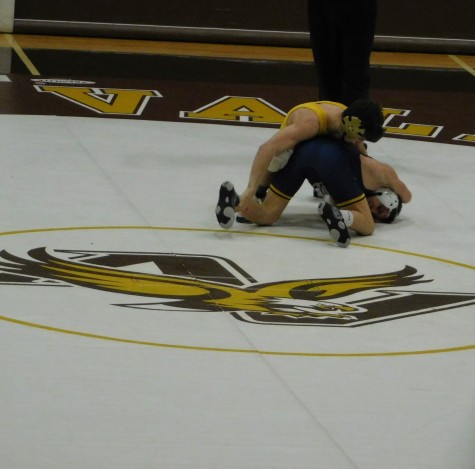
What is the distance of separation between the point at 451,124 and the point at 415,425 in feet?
19.7

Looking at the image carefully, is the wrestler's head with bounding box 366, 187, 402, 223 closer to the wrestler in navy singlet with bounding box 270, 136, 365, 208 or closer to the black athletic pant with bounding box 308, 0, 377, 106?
the wrestler in navy singlet with bounding box 270, 136, 365, 208

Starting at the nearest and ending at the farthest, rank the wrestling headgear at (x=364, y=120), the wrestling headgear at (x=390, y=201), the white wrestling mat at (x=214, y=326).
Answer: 1. the white wrestling mat at (x=214, y=326)
2. the wrestling headgear at (x=364, y=120)
3. the wrestling headgear at (x=390, y=201)

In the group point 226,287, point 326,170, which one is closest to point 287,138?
point 326,170

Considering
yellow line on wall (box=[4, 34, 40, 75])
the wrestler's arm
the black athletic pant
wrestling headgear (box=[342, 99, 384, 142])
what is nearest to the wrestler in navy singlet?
the wrestler's arm

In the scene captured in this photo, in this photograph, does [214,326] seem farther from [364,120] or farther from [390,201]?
[390,201]

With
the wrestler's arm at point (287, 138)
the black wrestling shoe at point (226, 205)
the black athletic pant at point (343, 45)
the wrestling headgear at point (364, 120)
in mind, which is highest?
the black athletic pant at point (343, 45)

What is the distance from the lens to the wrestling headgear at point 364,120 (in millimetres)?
6566

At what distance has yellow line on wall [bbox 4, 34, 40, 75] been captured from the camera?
11080mm

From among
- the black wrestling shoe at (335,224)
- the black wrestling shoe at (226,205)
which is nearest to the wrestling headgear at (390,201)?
the black wrestling shoe at (335,224)

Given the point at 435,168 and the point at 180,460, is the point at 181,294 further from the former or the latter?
the point at 435,168

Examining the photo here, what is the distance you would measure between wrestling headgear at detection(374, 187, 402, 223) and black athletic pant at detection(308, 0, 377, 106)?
41.2 inches

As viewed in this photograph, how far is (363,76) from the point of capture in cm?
791

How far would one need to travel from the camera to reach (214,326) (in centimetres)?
514

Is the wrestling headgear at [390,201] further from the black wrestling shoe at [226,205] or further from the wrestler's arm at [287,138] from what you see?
the black wrestling shoe at [226,205]
